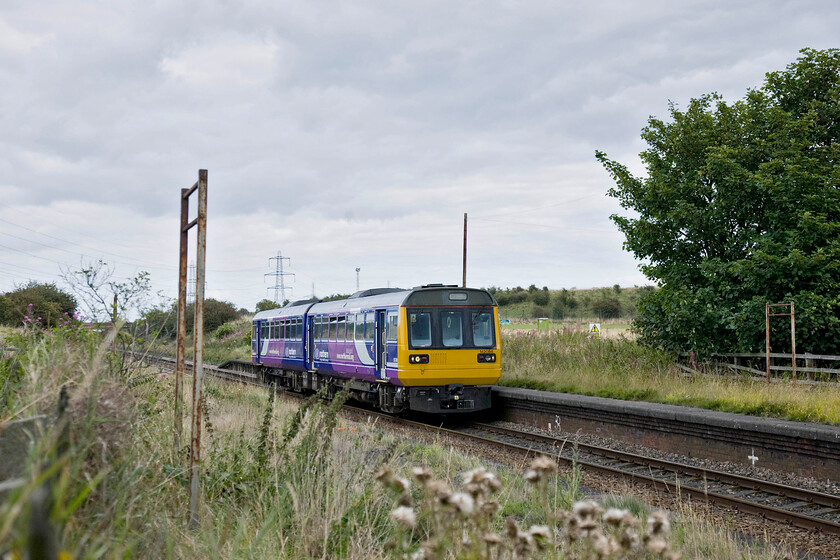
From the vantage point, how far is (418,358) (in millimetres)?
14914

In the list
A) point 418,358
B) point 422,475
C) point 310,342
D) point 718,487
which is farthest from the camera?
point 310,342

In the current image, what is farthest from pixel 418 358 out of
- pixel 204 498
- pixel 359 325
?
pixel 204 498

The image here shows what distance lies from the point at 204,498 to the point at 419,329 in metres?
9.99

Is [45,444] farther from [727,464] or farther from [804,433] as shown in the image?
[727,464]

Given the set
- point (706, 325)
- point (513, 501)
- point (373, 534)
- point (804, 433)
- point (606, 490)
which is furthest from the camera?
point (706, 325)

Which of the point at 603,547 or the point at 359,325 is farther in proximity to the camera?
the point at 359,325

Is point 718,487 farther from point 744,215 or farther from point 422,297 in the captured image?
point 744,215

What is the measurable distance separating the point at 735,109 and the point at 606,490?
12119mm

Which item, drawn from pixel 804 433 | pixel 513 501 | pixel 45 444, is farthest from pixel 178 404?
pixel 804 433

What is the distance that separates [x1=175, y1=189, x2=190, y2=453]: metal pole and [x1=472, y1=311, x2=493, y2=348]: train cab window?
977 cm

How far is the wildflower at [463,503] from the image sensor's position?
217cm

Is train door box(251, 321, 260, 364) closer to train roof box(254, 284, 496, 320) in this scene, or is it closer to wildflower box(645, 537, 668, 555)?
train roof box(254, 284, 496, 320)

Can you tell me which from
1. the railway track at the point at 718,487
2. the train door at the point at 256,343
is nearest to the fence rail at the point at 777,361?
the railway track at the point at 718,487

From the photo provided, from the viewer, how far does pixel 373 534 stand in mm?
5062
